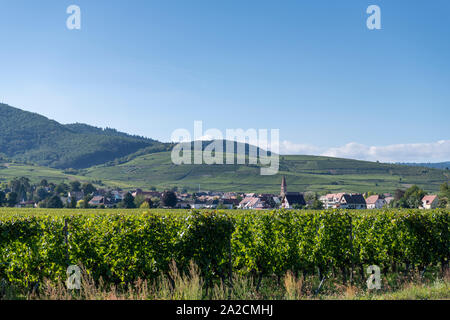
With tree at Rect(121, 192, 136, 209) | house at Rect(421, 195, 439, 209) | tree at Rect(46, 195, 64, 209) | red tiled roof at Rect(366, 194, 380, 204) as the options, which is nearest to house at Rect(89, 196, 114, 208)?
tree at Rect(46, 195, 64, 209)

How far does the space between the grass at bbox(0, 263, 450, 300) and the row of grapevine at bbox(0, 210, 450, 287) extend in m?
0.37

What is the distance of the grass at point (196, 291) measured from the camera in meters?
10.3

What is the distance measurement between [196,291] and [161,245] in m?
3.32

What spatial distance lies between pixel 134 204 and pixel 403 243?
327 ft

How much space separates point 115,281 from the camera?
13133 mm

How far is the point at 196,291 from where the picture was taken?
32.1 feet

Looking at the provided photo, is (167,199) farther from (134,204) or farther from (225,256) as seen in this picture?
(225,256)

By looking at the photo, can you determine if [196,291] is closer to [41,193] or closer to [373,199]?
[373,199]

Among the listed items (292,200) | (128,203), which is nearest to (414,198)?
(292,200)

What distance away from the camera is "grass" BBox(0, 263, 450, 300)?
10.3 m

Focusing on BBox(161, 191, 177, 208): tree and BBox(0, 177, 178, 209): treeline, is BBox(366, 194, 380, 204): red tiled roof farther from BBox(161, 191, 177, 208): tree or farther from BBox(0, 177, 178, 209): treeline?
BBox(161, 191, 177, 208): tree
